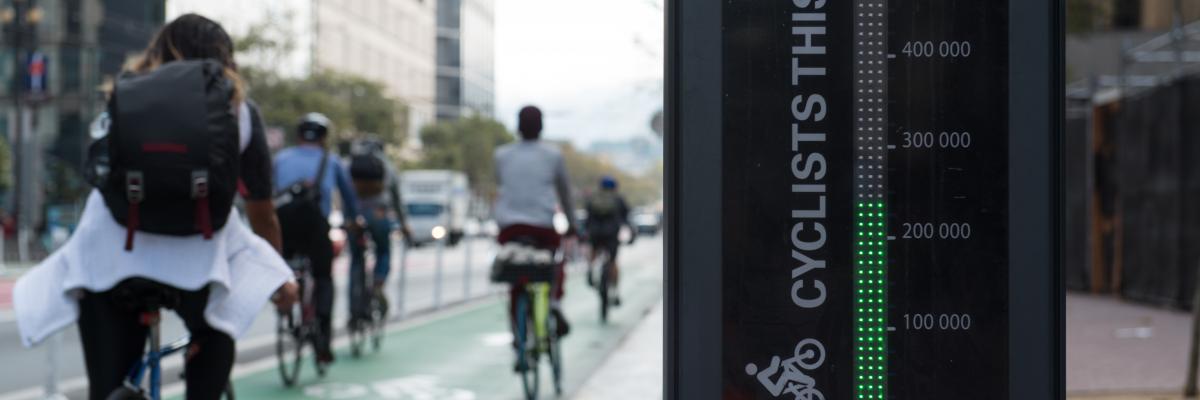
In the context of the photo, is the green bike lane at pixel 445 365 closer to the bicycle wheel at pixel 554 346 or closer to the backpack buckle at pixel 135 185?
the bicycle wheel at pixel 554 346

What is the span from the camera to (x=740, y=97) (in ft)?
8.20

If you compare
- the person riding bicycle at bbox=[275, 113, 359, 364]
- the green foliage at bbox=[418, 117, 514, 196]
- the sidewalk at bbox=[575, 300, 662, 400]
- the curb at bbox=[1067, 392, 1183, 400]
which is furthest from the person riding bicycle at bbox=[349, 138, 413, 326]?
the green foliage at bbox=[418, 117, 514, 196]

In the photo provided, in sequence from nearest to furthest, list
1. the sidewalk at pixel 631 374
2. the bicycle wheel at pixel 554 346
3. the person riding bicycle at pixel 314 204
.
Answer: the bicycle wheel at pixel 554 346
the sidewalk at pixel 631 374
the person riding bicycle at pixel 314 204

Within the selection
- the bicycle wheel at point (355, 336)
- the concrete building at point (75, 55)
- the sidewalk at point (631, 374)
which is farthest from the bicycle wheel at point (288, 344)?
the concrete building at point (75, 55)

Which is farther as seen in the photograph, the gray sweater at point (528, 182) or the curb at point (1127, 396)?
the gray sweater at point (528, 182)

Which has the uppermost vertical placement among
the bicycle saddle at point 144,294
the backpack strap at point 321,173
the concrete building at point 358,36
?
the concrete building at point 358,36

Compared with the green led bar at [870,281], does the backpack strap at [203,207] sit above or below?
above

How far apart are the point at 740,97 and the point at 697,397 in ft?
1.79

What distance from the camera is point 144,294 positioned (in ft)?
12.0

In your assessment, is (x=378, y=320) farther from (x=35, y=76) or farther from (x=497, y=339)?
(x=35, y=76)

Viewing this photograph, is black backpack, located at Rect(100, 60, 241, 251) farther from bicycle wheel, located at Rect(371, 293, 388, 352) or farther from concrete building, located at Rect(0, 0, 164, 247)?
concrete building, located at Rect(0, 0, 164, 247)

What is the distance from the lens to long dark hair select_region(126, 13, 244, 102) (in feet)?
12.8

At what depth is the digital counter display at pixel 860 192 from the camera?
2482 mm

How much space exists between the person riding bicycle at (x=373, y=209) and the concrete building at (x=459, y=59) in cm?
10609
